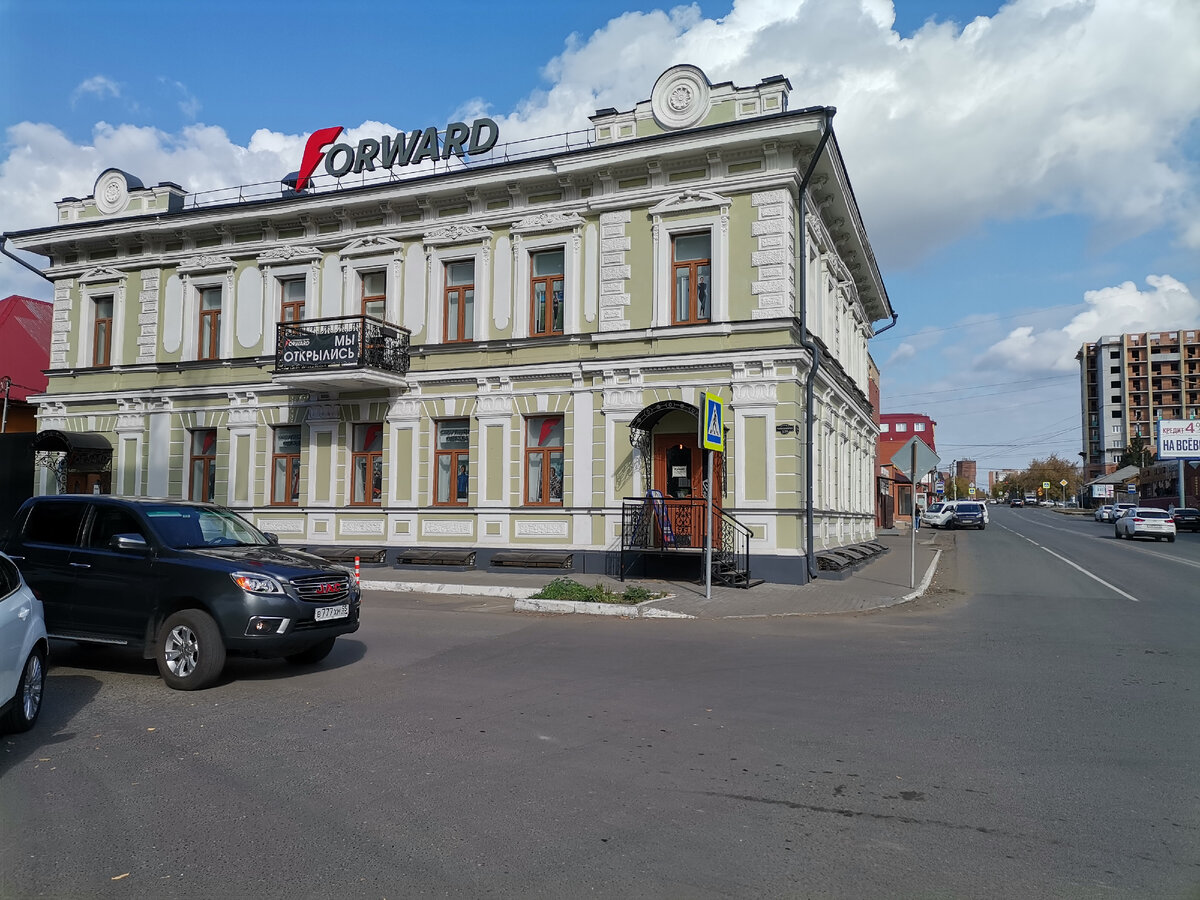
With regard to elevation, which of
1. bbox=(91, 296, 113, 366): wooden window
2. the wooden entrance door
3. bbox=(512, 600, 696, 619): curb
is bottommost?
bbox=(512, 600, 696, 619): curb

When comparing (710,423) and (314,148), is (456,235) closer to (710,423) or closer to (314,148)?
(314,148)

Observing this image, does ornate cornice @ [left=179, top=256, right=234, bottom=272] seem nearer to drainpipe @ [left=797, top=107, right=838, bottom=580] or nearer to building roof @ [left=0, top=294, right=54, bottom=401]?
building roof @ [left=0, top=294, right=54, bottom=401]

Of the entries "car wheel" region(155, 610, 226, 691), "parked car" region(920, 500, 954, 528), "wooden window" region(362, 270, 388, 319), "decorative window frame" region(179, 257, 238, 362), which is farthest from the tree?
"car wheel" region(155, 610, 226, 691)

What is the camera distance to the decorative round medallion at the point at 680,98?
59.6ft

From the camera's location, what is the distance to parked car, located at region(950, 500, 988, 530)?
2090 inches

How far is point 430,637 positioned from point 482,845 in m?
7.03

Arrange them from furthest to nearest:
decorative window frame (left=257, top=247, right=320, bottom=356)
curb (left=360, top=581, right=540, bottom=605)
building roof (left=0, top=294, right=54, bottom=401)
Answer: building roof (left=0, top=294, right=54, bottom=401) < decorative window frame (left=257, top=247, right=320, bottom=356) < curb (left=360, top=581, right=540, bottom=605)

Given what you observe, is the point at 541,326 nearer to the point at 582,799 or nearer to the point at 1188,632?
the point at 1188,632

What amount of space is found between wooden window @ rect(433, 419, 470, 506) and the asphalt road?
10322mm

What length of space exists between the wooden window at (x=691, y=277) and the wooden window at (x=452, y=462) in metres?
5.97

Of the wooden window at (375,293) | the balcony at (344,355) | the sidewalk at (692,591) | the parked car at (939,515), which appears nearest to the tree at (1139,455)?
the parked car at (939,515)

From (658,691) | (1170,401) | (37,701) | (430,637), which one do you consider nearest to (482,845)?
(658,691)

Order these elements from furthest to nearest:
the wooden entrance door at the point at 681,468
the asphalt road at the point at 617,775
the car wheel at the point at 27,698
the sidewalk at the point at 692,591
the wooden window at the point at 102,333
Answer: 1. the wooden window at the point at 102,333
2. the wooden entrance door at the point at 681,468
3. the sidewalk at the point at 692,591
4. the car wheel at the point at 27,698
5. the asphalt road at the point at 617,775

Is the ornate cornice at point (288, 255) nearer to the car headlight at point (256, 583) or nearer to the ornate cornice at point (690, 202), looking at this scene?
the ornate cornice at point (690, 202)
